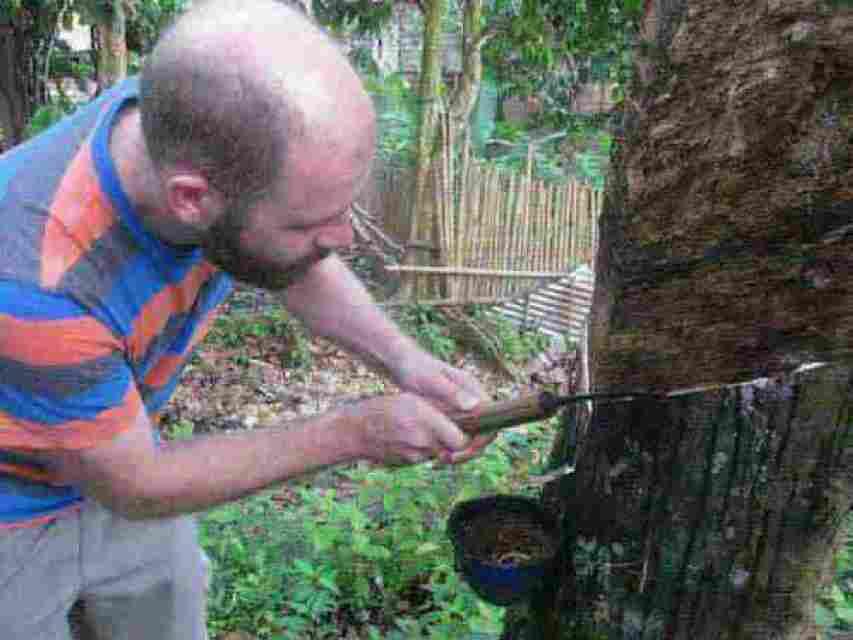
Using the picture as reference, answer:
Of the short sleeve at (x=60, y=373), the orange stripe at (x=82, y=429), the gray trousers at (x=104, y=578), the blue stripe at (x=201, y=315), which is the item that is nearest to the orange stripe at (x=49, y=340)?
the short sleeve at (x=60, y=373)

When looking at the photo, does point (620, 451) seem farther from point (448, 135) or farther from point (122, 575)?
point (448, 135)

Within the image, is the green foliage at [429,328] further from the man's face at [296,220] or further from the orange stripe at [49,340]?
the orange stripe at [49,340]

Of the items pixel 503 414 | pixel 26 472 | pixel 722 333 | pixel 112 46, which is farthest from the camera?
pixel 112 46

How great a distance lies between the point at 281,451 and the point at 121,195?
0.54 meters

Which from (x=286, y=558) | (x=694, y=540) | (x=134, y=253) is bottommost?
(x=286, y=558)

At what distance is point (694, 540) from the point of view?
1607mm

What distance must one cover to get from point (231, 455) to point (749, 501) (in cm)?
93

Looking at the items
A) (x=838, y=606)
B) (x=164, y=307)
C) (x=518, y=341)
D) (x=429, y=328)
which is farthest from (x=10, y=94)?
(x=838, y=606)

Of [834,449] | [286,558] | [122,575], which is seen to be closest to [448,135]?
[286,558]

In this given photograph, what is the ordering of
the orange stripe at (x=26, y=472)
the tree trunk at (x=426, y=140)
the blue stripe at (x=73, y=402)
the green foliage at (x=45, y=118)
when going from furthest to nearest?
the tree trunk at (x=426, y=140)
the green foliage at (x=45, y=118)
the orange stripe at (x=26, y=472)
the blue stripe at (x=73, y=402)

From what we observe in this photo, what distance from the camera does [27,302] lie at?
57.1 inches

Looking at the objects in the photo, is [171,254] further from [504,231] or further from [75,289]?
[504,231]

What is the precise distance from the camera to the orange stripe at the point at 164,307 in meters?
1.70

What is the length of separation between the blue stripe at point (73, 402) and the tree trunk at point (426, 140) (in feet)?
20.1
